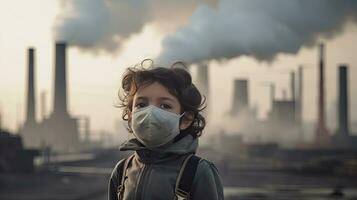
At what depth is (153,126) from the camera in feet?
8.25

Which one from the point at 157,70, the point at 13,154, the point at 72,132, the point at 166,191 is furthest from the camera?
the point at 72,132

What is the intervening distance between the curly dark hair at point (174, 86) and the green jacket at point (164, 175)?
0.46ft

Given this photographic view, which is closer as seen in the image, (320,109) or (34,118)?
(320,109)

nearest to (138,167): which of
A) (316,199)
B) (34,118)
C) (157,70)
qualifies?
(157,70)

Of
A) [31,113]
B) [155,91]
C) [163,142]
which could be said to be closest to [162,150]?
[163,142]

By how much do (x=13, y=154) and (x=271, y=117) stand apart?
319ft

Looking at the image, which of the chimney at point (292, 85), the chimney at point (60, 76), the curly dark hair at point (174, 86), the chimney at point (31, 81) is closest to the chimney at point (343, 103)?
the chimney at point (292, 85)

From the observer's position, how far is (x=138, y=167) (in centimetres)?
262

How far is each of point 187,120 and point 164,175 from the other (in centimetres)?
31

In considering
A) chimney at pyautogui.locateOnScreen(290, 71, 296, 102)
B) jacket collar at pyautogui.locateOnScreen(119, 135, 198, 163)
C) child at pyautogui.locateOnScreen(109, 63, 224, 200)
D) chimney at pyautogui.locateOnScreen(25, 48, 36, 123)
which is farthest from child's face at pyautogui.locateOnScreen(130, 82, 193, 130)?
chimney at pyautogui.locateOnScreen(290, 71, 296, 102)

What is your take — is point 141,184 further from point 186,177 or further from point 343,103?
point 343,103

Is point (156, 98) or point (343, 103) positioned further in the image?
point (343, 103)

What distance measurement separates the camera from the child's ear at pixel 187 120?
271 centimetres

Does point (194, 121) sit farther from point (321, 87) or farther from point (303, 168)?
point (321, 87)
